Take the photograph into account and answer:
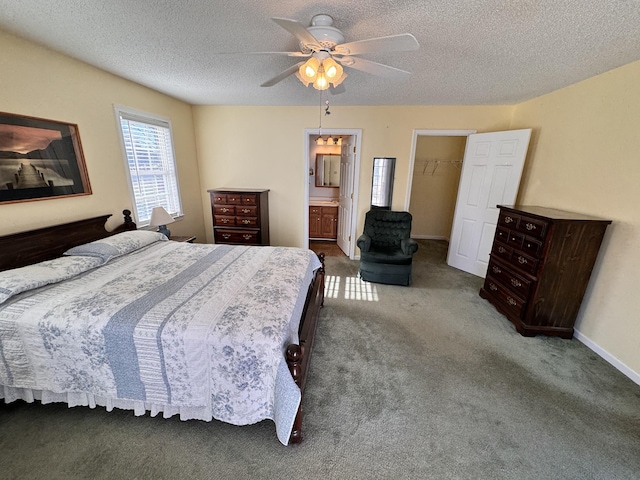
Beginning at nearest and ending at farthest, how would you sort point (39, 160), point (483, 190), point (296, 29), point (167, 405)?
point (296, 29)
point (167, 405)
point (39, 160)
point (483, 190)

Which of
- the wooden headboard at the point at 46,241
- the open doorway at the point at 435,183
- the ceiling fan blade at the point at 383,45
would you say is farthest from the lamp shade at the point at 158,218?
the open doorway at the point at 435,183

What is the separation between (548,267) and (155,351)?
10.3ft

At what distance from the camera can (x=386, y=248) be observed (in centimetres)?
379

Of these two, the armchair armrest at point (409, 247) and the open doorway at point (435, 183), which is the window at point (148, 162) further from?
the open doorway at point (435, 183)

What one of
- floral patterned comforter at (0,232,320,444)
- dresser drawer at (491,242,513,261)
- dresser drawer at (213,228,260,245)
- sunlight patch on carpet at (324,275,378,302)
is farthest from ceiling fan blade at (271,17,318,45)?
dresser drawer at (213,228,260,245)

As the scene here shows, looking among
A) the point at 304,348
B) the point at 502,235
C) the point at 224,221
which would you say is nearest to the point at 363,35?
the point at 304,348

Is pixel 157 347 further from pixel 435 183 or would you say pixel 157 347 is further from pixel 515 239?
pixel 435 183

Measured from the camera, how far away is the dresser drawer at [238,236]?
13.2 ft

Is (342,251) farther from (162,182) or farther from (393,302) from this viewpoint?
(162,182)

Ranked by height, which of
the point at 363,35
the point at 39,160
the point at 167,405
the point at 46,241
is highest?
the point at 363,35

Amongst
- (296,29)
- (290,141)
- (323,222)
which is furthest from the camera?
(323,222)

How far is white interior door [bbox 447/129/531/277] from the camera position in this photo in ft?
10.9

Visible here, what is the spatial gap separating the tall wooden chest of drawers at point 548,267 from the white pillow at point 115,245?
3829mm

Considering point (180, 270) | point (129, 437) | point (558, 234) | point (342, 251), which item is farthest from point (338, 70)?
point (342, 251)
